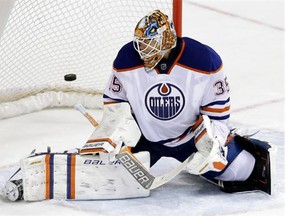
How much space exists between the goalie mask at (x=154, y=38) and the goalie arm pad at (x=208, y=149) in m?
0.25

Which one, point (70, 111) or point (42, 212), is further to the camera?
point (70, 111)

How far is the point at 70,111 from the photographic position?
4395mm

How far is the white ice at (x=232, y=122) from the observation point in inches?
133

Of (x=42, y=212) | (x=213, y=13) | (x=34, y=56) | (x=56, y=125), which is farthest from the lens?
(x=213, y=13)

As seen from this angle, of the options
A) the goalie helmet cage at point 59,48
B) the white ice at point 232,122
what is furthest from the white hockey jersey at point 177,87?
the goalie helmet cage at point 59,48

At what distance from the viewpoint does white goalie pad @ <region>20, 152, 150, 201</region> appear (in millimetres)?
3449

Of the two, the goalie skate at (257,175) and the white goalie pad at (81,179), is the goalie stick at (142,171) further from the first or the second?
the goalie skate at (257,175)

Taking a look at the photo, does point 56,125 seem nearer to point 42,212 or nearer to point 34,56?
point 34,56

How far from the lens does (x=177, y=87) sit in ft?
11.3

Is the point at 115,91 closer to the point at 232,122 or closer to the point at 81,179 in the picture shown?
the point at 81,179

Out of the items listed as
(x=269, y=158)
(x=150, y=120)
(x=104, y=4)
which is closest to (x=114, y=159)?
(x=150, y=120)

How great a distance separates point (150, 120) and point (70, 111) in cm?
95

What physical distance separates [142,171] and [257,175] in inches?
14.9

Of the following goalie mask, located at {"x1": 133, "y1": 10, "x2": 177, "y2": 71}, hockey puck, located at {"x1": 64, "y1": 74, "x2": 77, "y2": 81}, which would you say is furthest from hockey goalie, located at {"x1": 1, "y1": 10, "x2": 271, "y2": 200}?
hockey puck, located at {"x1": 64, "y1": 74, "x2": 77, "y2": 81}
